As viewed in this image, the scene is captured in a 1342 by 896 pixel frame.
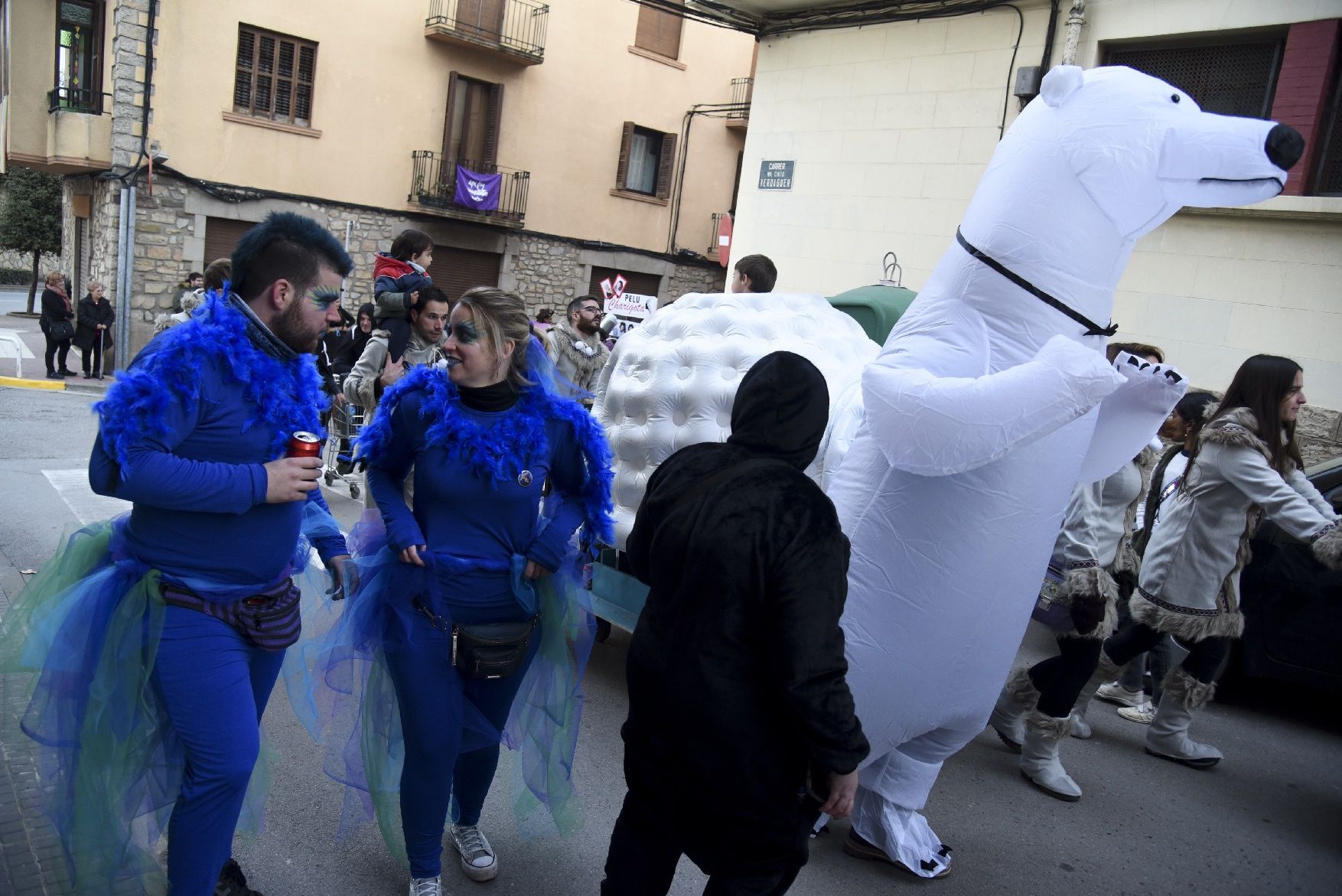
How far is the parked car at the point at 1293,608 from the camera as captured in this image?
209 inches

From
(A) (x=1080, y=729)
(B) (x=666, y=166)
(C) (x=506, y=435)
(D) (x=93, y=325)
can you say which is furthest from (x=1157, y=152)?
(B) (x=666, y=166)

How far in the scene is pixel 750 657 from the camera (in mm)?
2137

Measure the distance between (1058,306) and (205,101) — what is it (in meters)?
17.3

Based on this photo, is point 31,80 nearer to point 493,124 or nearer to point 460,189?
point 460,189

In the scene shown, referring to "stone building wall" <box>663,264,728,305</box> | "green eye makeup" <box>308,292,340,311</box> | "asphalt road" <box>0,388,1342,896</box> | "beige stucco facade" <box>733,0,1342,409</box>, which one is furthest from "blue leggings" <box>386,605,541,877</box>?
"stone building wall" <box>663,264,728,305</box>

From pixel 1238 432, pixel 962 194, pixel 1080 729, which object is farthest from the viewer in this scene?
pixel 962 194

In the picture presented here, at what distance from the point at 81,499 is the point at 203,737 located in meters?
5.55

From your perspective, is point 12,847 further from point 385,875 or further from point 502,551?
point 502,551

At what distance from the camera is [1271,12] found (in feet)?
28.4

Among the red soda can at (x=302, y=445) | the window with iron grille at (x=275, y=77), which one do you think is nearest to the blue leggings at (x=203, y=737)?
the red soda can at (x=302, y=445)

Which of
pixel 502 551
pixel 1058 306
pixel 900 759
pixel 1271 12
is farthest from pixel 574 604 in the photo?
pixel 1271 12

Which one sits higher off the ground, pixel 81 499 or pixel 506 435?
pixel 506 435

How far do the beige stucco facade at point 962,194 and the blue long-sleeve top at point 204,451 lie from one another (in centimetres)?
857

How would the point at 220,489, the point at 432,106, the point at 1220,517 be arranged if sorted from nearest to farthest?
the point at 220,489 < the point at 1220,517 < the point at 432,106
